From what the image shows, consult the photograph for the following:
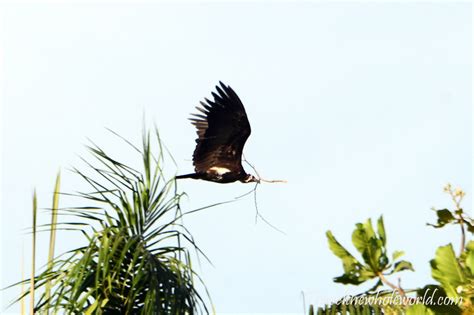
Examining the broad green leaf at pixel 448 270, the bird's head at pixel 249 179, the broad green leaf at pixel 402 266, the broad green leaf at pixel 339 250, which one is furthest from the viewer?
the bird's head at pixel 249 179

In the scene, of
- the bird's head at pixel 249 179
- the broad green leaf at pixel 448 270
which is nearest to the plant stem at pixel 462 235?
the broad green leaf at pixel 448 270

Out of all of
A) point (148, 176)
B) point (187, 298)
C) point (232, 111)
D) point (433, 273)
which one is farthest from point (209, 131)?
point (433, 273)

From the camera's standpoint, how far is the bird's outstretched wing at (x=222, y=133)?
8.71m

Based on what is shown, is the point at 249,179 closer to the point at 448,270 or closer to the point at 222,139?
the point at 222,139

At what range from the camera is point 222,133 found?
8.88 m

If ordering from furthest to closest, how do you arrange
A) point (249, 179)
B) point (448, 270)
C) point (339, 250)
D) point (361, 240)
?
point (249, 179)
point (339, 250)
point (361, 240)
point (448, 270)

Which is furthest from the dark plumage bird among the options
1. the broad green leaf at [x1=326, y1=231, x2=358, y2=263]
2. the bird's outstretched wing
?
the broad green leaf at [x1=326, y1=231, x2=358, y2=263]

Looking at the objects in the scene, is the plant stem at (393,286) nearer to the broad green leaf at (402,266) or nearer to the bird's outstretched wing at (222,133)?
the broad green leaf at (402,266)

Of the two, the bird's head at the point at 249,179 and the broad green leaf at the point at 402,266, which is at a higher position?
the bird's head at the point at 249,179

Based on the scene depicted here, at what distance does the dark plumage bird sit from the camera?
28.6 ft

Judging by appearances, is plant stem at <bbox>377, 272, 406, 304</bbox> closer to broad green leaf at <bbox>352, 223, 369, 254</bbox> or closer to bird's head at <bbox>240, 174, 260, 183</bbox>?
broad green leaf at <bbox>352, 223, 369, 254</bbox>

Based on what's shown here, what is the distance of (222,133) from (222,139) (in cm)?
6

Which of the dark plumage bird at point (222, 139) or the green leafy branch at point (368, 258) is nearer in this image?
the green leafy branch at point (368, 258)

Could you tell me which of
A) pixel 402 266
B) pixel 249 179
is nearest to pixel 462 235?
pixel 402 266
